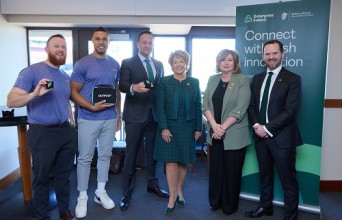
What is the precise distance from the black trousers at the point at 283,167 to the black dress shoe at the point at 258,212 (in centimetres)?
18

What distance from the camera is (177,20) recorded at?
3383 mm

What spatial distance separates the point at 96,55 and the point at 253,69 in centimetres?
146

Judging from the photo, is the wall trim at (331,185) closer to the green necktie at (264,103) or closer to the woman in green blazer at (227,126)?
the woman in green blazer at (227,126)

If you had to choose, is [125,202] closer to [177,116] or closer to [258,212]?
[177,116]

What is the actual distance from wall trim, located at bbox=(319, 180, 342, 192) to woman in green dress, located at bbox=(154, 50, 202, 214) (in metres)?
1.57

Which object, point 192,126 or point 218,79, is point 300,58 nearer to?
point 218,79

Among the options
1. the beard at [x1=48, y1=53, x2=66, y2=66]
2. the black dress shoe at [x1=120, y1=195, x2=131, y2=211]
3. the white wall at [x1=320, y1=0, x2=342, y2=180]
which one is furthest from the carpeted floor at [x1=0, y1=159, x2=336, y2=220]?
the beard at [x1=48, y1=53, x2=66, y2=66]

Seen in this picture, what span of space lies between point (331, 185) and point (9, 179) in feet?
11.8

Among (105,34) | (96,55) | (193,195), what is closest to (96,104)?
(96,55)

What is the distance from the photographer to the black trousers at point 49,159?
81.0 inches

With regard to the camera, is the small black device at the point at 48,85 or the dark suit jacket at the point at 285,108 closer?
the small black device at the point at 48,85

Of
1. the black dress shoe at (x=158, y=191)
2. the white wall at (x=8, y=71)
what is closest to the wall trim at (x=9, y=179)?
the white wall at (x=8, y=71)

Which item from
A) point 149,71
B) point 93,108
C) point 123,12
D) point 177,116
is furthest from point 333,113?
point 123,12

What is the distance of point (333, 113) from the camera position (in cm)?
293
